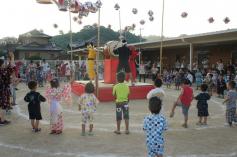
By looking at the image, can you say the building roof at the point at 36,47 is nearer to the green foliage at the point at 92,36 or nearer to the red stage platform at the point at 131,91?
the green foliage at the point at 92,36

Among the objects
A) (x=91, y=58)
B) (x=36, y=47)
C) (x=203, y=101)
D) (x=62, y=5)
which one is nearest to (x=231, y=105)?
(x=203, y=101)

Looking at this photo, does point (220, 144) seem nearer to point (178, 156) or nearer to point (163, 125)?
point (178, 156)

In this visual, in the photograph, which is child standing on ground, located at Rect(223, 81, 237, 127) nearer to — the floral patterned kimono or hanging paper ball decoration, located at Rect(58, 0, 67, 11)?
the floral patterned kimono

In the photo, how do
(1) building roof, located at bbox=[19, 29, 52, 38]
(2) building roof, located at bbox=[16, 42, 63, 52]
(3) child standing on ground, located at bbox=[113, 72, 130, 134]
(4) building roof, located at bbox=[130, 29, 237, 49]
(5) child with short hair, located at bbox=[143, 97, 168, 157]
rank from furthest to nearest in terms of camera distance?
1. (1) building roof, located at bbox=[19, 29, 52, 38]
2. (2) building roof, located at bbox=[16, 42, 63, 52]
3. (4) building roof, located at bbox=[130, 29, 237, 49]
4. (3) child standing on ground, located at bbox=[113, 72, 130, 134]
5. (5) child with short hair, located at bbox=[143, 97, 168, 157]

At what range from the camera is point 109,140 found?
822 centimetres

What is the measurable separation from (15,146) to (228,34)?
16172 mm

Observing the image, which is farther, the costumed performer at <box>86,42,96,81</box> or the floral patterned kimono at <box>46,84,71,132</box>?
the costumed performer at <box>86,42,96,81</box>

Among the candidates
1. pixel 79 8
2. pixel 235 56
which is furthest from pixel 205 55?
pixel 79 8

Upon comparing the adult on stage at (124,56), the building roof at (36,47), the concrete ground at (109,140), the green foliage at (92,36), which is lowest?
the concrete ground at (109,140)

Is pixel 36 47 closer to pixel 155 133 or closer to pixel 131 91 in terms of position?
pixel 131 91

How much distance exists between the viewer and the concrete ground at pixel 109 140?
7180 millimetres

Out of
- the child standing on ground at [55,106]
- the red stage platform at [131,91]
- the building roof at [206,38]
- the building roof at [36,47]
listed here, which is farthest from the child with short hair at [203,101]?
the building roof at [36,47]

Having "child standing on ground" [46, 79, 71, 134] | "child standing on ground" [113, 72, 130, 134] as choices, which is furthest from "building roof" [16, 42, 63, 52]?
"child standing on ground" [113, 72, 130, 134]

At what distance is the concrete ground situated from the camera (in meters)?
7.18
